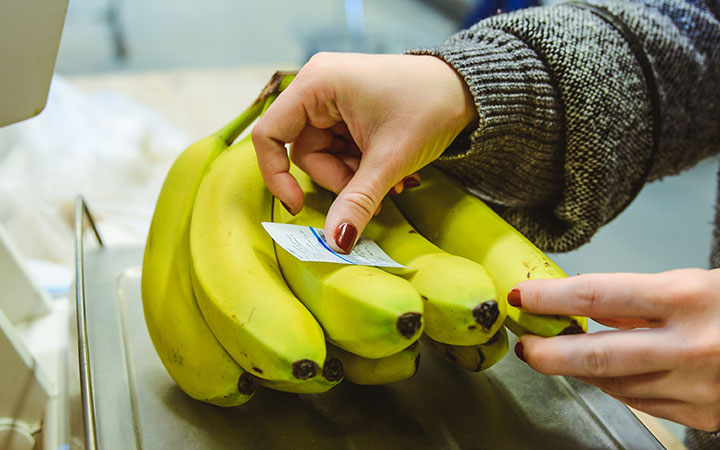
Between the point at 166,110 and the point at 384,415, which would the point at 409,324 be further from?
the point at 166,110

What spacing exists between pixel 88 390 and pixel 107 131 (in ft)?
3.85

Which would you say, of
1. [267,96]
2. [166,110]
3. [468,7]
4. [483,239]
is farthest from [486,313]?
[166,110]

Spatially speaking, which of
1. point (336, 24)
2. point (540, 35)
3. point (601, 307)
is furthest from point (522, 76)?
point (336, 24)

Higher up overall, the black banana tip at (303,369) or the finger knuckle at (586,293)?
the finger knuckle at (586,293)

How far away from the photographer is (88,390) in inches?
19.6

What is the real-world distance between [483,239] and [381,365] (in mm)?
158

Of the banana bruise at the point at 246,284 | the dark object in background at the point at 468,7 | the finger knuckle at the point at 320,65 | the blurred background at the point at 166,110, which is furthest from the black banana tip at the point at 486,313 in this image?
the dark object in background at the point at 468,7

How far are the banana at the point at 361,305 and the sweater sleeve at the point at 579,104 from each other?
0.74ft

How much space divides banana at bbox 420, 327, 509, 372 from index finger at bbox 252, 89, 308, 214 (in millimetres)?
212

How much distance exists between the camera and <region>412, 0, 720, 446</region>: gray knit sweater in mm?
601

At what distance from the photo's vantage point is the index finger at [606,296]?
0.42 meters

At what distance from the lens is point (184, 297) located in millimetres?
544

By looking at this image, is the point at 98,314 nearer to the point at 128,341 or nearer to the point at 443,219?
the point at 128,341

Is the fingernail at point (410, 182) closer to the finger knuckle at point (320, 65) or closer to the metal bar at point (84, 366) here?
the finger knuckle at point (320, 65)
